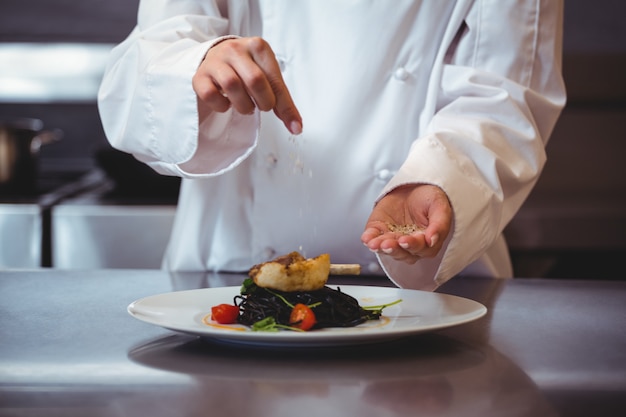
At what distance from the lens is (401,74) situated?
148cm

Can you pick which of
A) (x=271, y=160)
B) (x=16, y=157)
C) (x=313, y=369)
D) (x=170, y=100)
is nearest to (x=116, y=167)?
(x=16, y=157)

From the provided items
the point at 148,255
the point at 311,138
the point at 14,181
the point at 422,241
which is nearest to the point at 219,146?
the point at 311,138

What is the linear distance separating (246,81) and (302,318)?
290mm

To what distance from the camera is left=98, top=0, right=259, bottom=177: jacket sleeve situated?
120cm

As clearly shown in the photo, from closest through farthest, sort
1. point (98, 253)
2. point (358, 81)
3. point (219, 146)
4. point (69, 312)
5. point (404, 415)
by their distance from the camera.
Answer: point (404, 415)
point (69, 312)
point (219, 146)
point (358, 81)
point (98, 253)

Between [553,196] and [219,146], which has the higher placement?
[219,146]

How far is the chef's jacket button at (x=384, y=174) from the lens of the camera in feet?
4.88

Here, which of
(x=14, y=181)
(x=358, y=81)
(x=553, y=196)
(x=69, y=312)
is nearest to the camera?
(x=69, y=312)

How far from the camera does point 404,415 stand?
676 millimetres

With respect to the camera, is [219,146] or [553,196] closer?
[219,146]

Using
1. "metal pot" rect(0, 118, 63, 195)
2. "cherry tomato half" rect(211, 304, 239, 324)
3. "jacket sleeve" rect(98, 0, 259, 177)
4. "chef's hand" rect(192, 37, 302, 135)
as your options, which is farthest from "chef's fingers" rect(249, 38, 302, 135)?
"metal pot" rect(0, 118, 63, 195)

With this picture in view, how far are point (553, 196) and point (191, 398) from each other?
2315 millimetres

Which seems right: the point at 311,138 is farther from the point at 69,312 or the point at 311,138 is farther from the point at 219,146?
the point at 69,312

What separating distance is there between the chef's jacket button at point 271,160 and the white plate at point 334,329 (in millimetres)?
404
